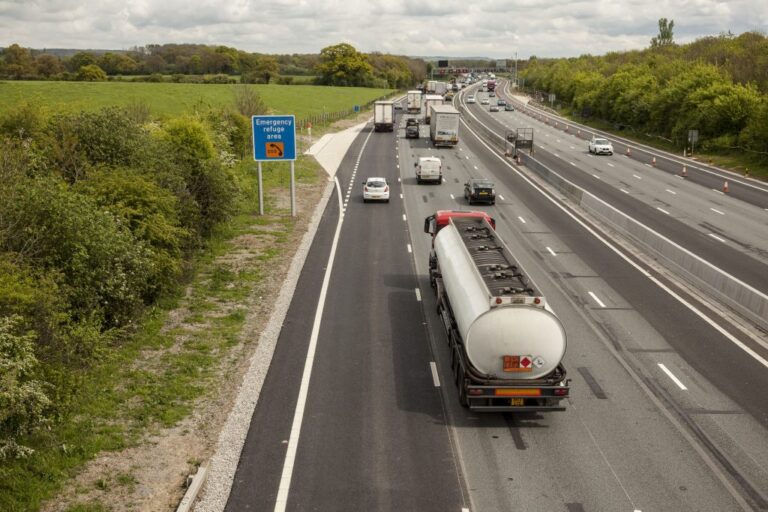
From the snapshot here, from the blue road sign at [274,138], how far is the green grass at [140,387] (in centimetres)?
1149

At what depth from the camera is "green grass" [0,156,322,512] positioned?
12.9 m

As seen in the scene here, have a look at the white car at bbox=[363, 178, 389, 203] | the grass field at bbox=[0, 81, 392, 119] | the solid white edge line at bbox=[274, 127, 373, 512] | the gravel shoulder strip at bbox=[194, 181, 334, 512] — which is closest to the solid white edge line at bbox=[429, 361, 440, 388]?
the solid white edge line at bbox=[274, 127, 373, 512]

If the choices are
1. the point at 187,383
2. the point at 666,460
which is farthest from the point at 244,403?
the point at 666,460

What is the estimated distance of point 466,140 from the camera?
83.8 metres

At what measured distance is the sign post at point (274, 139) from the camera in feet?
127

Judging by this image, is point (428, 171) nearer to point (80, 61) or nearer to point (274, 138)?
point (274, 138)

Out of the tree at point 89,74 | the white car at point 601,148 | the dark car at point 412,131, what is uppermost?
the tree at point 89,74

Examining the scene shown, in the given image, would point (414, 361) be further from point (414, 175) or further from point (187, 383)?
point (414, 175)

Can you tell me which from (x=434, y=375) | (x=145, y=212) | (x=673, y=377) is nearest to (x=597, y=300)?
(x=673, y=377)

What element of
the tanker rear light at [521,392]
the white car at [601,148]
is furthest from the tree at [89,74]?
the tanker rear light at [521,392]

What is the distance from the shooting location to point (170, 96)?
11100cm

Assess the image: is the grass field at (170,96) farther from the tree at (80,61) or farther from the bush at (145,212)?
the bush at (145,212)

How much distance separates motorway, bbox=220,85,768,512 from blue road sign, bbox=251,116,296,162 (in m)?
9.18

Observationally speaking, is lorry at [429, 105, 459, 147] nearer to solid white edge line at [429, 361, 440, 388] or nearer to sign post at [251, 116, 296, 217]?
sign post at [251, 116, 296, 217]
